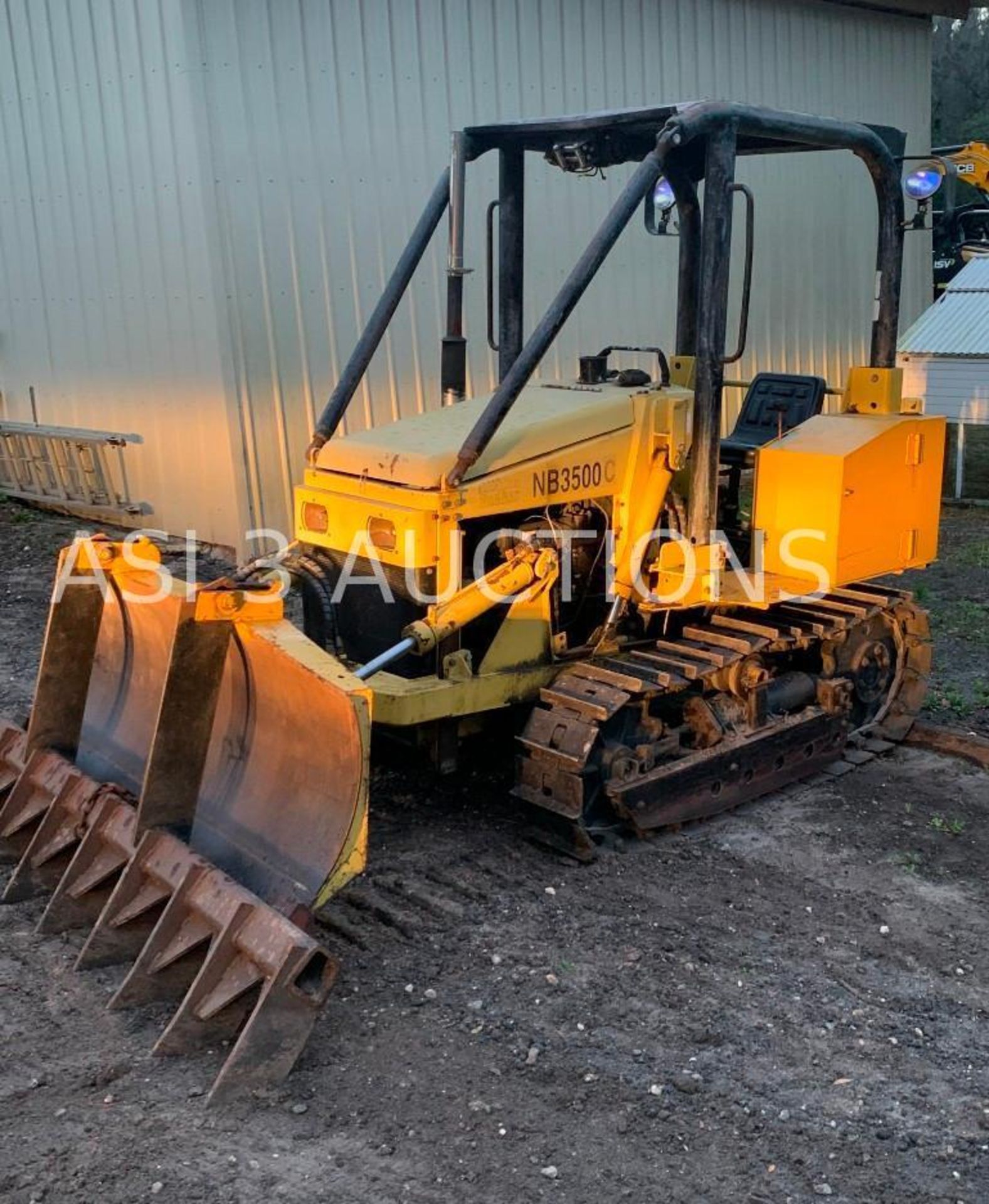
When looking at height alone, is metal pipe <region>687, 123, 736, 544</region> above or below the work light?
below

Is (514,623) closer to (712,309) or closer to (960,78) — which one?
(712,309)

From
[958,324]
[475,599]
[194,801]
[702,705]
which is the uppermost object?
[958,324]

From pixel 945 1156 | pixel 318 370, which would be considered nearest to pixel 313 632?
pixel 945 1156

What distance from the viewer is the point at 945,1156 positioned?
329 centimetres

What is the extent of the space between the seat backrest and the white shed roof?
5.24 meters

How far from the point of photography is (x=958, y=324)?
11.4m

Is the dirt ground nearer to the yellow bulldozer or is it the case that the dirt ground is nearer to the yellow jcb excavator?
the yellow bulldozer

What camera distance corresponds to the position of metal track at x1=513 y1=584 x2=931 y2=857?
4.85 metres

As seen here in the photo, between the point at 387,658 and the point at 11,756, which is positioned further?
the point at 11,756

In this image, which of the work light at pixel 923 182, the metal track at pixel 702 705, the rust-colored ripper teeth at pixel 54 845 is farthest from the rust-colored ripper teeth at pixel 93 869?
the work light at pixel 923 182

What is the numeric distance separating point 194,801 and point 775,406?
138 inches

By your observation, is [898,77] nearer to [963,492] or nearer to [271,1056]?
[963,492]

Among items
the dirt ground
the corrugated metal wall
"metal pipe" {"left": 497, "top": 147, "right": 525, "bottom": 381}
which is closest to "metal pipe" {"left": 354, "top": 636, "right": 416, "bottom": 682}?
the dirt ground

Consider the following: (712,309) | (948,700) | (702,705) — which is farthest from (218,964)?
(948,700)
